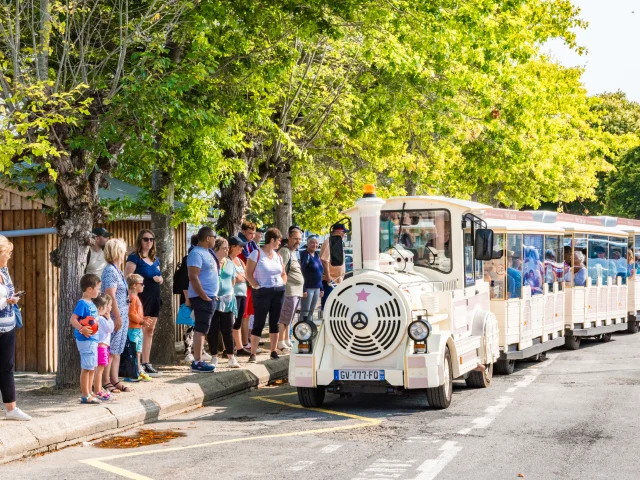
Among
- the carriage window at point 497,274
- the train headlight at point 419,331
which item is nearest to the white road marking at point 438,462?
the train headlight at point 419,331

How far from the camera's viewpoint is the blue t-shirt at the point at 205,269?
45.6 ft

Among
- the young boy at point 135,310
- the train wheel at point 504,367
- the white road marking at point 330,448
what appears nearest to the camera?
the white road marking at point 330,448

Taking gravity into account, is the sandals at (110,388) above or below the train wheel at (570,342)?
above

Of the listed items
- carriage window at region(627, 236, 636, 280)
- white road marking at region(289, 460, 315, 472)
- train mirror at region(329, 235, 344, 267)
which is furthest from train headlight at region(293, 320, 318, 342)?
carriage window at region(627, 236, 636, 280)

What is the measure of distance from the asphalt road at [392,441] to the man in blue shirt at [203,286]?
1.13 m

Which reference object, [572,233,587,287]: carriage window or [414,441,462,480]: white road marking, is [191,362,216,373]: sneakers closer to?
[414,441,462,480]: white road marking

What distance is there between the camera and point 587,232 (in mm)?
21547

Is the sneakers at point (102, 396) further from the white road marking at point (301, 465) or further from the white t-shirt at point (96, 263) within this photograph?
the white road marking at point (301, 465)

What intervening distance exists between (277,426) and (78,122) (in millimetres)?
4395

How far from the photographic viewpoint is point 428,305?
478 inches

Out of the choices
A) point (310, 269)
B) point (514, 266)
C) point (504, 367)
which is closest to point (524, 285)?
point (514, 266)

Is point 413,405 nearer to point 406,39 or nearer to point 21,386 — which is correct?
point 21,386

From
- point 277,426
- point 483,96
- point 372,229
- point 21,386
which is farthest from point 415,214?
point 483,96

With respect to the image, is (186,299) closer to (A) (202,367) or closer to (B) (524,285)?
(A) (202,367)
